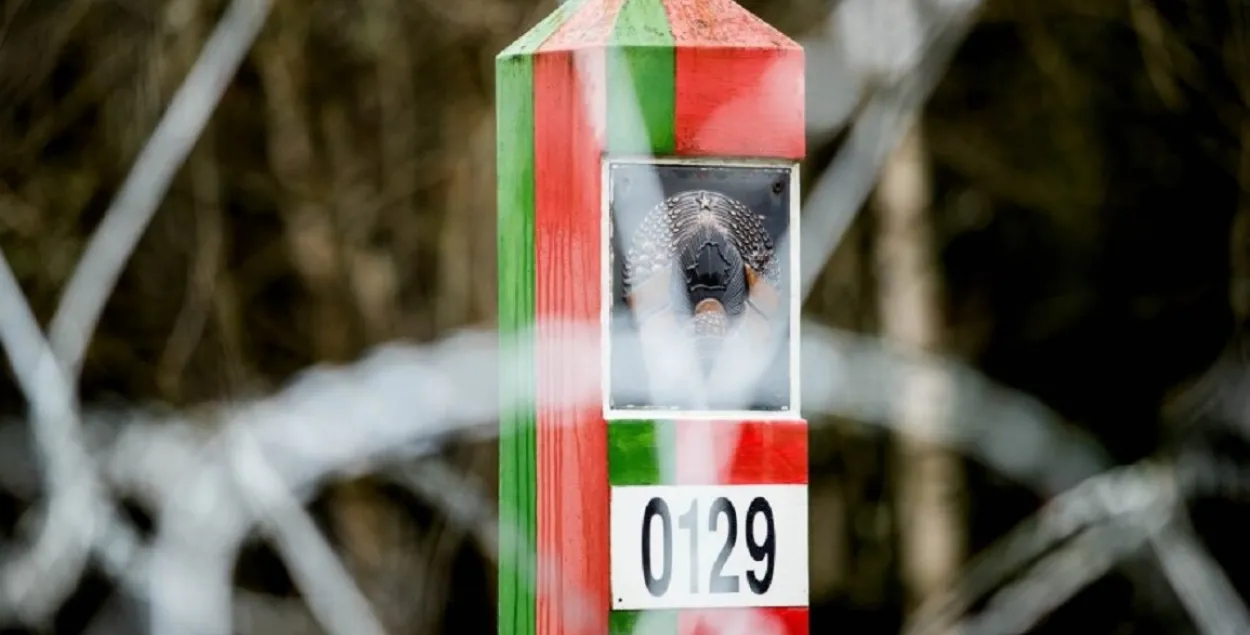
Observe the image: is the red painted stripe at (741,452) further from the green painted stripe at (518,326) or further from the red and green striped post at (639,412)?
the green painted stripe at (518,326)

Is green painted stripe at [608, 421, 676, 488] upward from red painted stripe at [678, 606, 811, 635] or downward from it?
upward

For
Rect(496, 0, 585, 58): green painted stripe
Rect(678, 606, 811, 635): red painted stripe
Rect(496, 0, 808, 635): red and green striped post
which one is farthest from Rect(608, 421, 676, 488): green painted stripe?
Rect(496, 0, 585, 58): green painted stripe

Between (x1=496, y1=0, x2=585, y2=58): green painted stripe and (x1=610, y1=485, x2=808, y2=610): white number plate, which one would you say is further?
(x1=496, y1=0, x2=585, y2=58): green painted stripe

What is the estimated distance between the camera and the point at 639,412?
5.13 ft

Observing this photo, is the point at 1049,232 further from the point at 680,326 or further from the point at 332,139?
the point at 680,326

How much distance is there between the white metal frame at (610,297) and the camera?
5.11ft

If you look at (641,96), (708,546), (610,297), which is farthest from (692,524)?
(641,96)

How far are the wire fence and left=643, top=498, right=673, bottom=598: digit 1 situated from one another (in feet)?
12.2

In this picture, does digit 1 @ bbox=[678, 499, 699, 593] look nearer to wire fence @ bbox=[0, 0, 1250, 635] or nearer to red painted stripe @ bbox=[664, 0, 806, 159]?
red painted stripe @ bbox=[664, 0, 806, 159]

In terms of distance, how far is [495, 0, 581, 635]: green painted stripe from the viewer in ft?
5.35

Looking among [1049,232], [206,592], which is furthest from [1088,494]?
[206,592]

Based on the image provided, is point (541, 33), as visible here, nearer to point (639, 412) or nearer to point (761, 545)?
point (639, 412)

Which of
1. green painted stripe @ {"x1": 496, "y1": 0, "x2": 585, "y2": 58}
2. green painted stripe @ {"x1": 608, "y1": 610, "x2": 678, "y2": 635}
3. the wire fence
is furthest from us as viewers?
the wire fence

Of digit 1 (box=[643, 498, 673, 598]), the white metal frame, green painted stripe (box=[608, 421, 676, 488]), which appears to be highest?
the white metal frame
